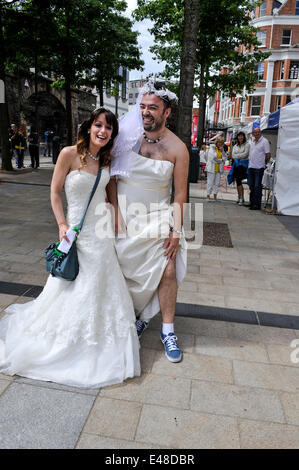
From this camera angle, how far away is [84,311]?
256cm

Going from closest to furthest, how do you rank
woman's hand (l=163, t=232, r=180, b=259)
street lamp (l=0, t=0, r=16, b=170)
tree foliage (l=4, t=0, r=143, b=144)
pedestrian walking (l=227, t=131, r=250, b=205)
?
woman's hand (l=163, t=232, r=180, b=259) < pedestrian walking (l=227, t=131, r=250, b=205) < tree foliage (l=4, t=0, r=143, b=144) < street lamp (l=0, t=0, r=16, b=170)

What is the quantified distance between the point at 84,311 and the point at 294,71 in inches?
1772

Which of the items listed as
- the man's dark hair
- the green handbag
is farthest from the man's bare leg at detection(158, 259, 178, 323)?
the man's dark hair

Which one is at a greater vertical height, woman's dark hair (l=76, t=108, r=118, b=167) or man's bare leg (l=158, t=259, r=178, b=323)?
woman's dark hair (l=76, t=108, r=118, b=167)

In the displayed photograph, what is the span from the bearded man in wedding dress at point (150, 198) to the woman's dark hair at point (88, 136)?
0.06m

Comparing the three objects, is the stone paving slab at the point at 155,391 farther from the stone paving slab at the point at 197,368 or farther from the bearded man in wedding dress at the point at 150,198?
the bearded man in wedding dress at the point at 150,198

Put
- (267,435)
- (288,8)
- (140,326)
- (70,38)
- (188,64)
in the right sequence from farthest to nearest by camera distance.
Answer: (288,8) → (70,38) → (188,64) → (140,326) → (267,435)

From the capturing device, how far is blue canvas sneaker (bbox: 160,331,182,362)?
9.14 feet

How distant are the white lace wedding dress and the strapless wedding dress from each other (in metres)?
0.14

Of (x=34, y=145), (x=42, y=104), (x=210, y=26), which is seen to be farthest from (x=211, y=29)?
(x=42, y=104)

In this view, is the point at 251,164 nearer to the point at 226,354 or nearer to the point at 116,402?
the point at 226,354

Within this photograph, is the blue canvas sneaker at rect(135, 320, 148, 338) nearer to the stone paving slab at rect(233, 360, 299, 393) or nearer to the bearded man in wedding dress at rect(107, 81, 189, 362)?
the bearded man in wedding dress at rect(107, 81, 189, 362)

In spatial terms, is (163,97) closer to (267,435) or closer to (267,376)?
(267,376)

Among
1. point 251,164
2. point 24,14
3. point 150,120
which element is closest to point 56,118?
point 24,14
